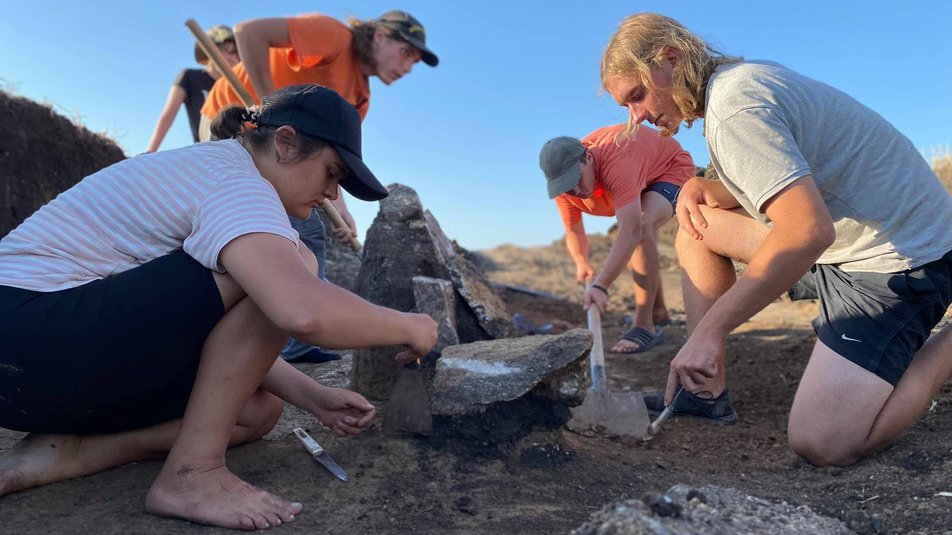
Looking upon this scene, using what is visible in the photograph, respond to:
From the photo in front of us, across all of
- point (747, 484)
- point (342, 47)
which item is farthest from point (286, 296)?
point (342, 47)

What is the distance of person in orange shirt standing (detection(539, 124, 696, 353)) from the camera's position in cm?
443

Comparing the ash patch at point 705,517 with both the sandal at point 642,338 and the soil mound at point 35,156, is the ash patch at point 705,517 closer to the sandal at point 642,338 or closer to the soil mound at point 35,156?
the sandal at point 642,338

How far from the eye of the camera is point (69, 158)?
6262 millimetres

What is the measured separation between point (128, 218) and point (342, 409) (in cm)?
89

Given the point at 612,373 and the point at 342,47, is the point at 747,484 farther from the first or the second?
the point at 342,47

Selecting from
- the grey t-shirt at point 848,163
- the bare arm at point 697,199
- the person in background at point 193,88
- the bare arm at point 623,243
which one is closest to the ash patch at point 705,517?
the grey t-shirt at point 848,163

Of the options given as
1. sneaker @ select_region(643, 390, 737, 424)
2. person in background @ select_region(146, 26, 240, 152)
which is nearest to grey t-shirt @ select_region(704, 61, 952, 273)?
sneaker @ select_region(643, 390, 737, 424)

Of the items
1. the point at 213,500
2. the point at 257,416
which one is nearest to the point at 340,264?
the point at 257,416

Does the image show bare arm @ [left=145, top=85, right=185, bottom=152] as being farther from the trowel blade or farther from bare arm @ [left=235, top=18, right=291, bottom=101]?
the trowel blade

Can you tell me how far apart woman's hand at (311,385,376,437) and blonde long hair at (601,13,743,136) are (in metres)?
1.49

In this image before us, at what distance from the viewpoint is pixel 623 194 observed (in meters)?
4.50

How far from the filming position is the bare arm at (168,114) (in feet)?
18.9

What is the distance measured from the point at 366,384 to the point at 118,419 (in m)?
1.13

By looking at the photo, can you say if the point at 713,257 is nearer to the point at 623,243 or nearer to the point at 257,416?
the point at 623,243
